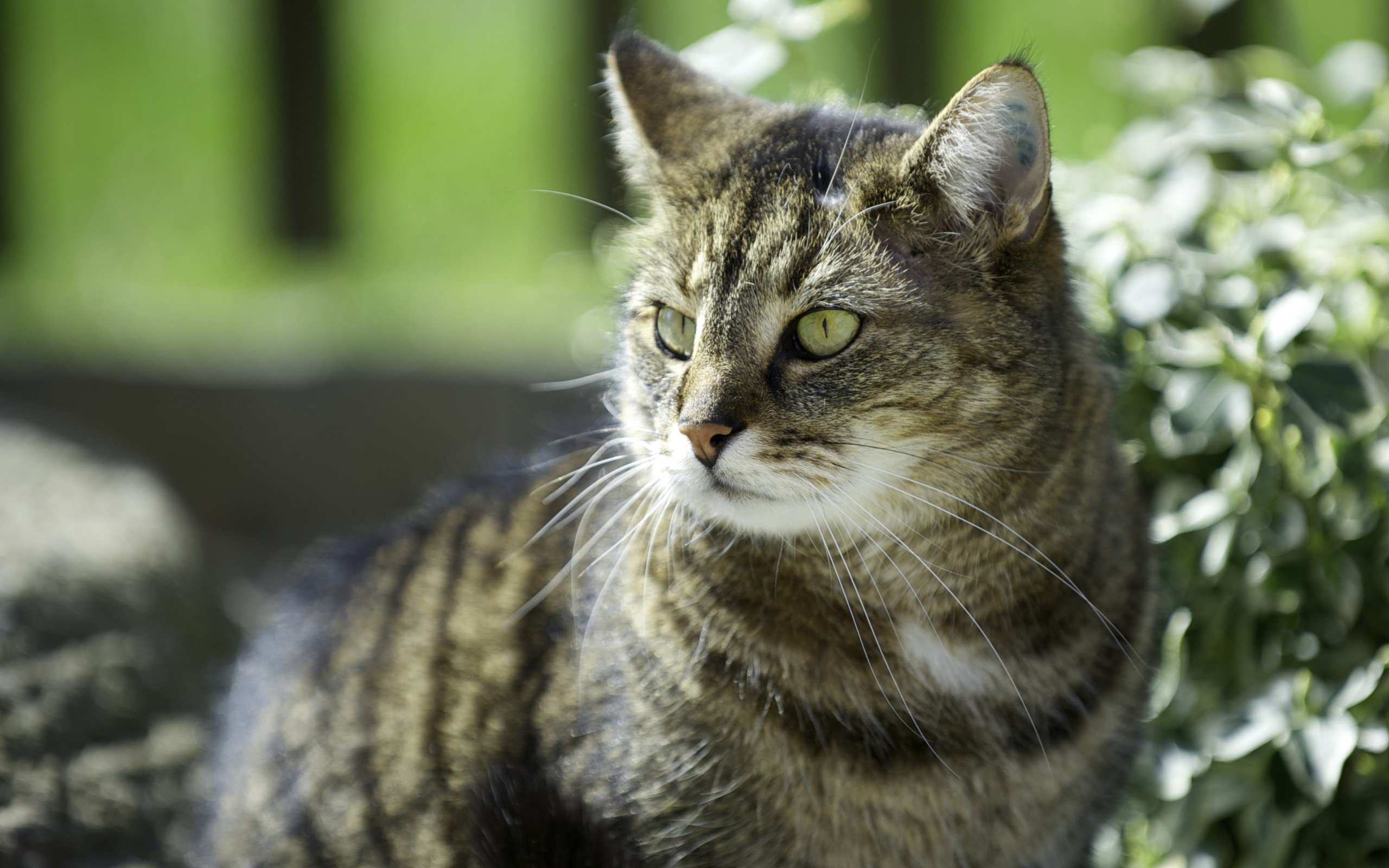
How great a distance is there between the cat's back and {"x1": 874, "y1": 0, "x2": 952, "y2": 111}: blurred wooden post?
222cm

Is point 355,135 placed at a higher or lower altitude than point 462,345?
higher

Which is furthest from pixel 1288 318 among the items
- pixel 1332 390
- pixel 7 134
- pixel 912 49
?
pixel 7 134

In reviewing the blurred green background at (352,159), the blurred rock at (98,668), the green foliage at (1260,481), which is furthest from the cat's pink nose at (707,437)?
the blurred green background at (352,159)

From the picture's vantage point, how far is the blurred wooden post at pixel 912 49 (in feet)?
10.7

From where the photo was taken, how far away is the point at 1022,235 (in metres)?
1.13

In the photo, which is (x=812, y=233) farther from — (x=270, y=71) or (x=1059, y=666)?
(x=270, y=71)

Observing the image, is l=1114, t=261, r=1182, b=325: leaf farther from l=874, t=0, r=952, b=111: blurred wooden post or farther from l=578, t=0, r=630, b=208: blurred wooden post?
l=578, t=0, r=630, b=208: blurred wooden post

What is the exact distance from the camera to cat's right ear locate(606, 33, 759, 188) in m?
1.32

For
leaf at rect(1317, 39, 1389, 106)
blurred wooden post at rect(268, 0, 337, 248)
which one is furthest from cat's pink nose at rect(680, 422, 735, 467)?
blurred wooden post at rect(268, 0, 337, 248)

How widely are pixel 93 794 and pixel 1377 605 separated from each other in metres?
1.76

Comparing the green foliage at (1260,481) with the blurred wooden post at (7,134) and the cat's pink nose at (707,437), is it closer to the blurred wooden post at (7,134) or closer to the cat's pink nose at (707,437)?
the cat's pink nose at (707,437)

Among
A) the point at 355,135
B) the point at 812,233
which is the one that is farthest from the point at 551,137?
the point at 812,233

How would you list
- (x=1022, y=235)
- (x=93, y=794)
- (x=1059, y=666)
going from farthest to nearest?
(x=93, y=794) < (x=1059, y=666) < (x=1022, y=235)

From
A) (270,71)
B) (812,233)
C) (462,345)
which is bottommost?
(462,345)
